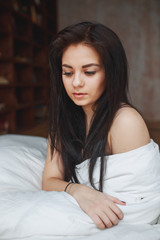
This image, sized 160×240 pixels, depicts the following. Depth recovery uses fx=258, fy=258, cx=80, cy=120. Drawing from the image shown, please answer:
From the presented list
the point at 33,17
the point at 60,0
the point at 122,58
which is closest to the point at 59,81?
the point at 122,58

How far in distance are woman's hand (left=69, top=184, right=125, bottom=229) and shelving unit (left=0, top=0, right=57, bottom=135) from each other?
2427 millimetres

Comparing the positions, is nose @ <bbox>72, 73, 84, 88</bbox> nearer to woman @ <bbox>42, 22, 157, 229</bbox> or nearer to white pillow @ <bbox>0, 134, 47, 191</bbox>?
woman @ <bbox>42, 22, 157, 229</bbox>

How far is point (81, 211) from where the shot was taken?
0.84m

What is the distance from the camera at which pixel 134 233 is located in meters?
0.79

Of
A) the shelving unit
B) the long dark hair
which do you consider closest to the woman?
the long dark hair

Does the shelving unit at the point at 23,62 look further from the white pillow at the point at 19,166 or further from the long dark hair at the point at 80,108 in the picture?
the long dark hair at the point at 80,108

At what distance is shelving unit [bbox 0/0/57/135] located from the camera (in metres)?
3.68

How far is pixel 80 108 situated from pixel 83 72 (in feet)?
1.19

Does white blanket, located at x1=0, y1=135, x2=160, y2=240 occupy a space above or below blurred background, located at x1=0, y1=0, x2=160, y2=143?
below

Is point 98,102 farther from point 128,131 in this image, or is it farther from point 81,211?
point 81,211

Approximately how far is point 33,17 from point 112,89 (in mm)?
3988

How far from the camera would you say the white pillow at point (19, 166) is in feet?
3.60

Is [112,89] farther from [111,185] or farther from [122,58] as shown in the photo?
[111,185]

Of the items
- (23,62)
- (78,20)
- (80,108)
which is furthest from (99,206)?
(78,20)
